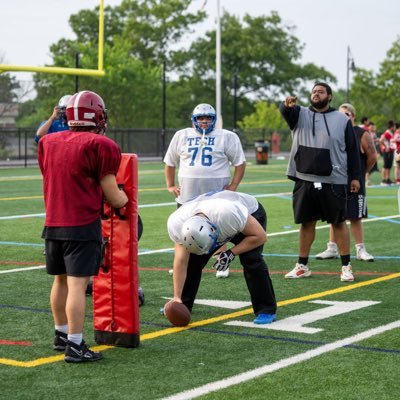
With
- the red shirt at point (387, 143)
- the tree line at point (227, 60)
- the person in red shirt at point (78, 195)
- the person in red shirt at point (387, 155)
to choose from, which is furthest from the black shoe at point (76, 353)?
the tree line at point (227, 60)

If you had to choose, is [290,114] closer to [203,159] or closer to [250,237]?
[203,159]

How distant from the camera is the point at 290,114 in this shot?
32.2 ft

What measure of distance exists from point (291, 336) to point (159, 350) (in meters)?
1.05

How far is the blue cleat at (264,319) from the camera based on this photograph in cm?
759

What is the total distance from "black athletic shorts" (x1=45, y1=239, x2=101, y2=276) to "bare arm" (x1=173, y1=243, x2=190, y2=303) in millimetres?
1161

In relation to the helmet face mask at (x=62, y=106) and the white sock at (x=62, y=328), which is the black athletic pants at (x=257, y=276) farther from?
the helmet face mask at (x=62, y=106)

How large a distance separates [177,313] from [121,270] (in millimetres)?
831

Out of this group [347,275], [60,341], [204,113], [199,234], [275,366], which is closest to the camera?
[275,366]

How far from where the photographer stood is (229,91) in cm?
8900

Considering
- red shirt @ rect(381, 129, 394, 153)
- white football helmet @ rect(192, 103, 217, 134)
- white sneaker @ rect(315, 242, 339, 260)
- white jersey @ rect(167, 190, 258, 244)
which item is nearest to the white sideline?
white jersey @ rect(167, 190, 258, 244)

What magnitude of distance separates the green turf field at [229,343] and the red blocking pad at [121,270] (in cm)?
16

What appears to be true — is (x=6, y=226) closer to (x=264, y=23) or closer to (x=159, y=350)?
(x=159, y=350)

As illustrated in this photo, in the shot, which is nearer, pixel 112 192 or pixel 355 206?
pixel 112 192

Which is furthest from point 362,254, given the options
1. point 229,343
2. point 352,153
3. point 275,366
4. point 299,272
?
point 275,366
